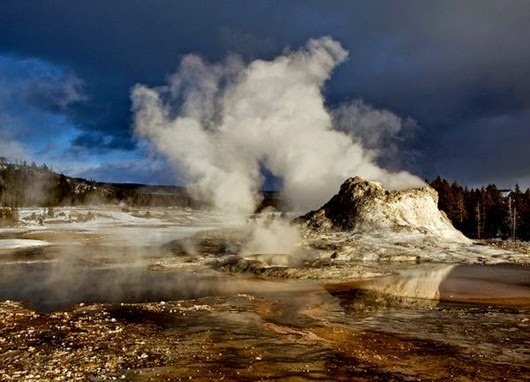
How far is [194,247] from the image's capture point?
42.8 metres

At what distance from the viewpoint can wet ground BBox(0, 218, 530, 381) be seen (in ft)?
37.7

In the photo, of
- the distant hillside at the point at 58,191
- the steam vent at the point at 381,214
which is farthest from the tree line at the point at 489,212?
the distant hillside at the point at 58,191

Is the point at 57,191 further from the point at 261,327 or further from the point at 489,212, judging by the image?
the point at 261,327

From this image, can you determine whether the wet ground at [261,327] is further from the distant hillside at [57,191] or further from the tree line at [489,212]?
the distant hillside at [57,191]

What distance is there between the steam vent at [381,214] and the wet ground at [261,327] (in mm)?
12928

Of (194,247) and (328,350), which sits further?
(194,247)

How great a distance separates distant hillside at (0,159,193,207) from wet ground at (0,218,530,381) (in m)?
120

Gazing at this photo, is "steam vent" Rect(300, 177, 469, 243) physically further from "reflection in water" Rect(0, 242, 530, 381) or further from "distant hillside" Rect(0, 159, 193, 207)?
"distant hillside" Rect(0, 159, 193, 207)

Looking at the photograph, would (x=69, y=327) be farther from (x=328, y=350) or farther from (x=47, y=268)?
(x=47, y=268)

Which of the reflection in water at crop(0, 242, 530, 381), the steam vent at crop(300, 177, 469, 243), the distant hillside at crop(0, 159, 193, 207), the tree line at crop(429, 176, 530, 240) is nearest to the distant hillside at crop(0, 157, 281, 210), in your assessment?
the distant hillside at crop(0, 159, 193, 207)

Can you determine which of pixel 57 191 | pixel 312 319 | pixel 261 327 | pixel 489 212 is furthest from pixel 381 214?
pixel 57 191

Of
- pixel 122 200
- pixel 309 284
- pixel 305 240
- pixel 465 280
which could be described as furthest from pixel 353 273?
pixel 122 200

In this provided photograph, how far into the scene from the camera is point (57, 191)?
15862 centimetres

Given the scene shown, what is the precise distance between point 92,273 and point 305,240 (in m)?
17.7
